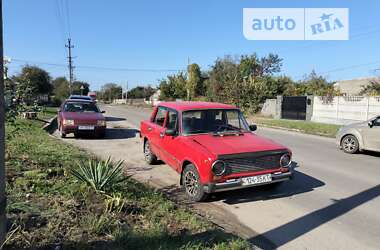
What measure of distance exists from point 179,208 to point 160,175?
2600 mm

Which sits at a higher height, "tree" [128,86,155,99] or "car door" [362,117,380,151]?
"tree" [128,86,155,99]

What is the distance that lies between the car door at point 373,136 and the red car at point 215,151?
5.33 m

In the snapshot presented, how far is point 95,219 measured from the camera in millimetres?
3936

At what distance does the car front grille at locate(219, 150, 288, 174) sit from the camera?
535cm

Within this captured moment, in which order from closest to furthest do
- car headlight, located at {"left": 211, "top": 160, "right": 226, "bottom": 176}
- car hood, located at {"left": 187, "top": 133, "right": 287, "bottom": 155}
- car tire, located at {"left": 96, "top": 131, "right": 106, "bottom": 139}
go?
1. car headlight, located at {"left": 211, "top": 160, "right": 226, "bottom": 176}
2. car hood, located at {"left": 187, "top": 133, "right": 287, "bottom": 155}
3. car tire, located at {"left": 96, "top": 131, "right": 106, "bottom": 139}

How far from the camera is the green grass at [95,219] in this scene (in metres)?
3.56

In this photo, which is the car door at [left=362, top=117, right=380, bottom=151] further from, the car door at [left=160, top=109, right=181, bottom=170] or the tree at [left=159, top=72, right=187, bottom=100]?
the tree at [left=159, top=72, right=187, bottom=100]

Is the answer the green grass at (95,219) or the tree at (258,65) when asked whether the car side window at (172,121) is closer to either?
the green grass at (95,219)

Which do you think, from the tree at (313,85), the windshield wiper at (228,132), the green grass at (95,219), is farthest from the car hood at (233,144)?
the tree at (313,85)

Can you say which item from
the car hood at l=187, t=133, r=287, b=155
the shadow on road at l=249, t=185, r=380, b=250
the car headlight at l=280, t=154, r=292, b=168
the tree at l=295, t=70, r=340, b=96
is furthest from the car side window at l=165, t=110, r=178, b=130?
the tree at l=295, t=70, r=340, b=96

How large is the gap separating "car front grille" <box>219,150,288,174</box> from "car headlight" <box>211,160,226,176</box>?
7cm

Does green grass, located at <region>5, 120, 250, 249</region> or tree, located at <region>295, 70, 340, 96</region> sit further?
tree, located at <region>295, 70, 340, 96</region>

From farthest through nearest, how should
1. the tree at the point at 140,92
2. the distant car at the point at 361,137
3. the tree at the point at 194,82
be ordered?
the tree at the point at 140,92, the tree at the point at 194,82, the distant car at the point at 361,137

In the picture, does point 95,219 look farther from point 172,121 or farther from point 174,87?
point 174,87
